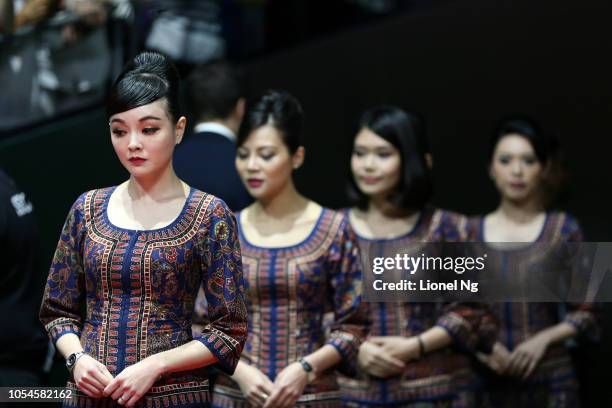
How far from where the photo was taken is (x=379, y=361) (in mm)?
3803

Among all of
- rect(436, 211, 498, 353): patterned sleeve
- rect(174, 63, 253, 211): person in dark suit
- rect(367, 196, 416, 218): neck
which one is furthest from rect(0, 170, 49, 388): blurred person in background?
rect(436, 211, 498, 353): patterned sleeve

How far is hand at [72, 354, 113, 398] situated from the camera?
2480 mm

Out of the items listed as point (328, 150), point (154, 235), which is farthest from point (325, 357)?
point (328, 150)

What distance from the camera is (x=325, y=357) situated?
10.7ft

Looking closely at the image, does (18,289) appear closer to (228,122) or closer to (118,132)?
(228,122)

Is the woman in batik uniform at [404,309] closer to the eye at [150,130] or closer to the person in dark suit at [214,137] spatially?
the person in dark suit at [214,137]

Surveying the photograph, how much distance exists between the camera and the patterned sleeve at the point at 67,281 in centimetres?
262

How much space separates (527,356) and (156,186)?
6.83 ft

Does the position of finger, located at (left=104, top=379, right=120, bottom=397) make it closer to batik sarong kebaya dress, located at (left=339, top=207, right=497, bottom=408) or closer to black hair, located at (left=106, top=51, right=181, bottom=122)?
black hair, located at (left=106, top=51, right=181, bottom=122)

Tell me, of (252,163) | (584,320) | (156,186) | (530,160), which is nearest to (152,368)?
(156,186)

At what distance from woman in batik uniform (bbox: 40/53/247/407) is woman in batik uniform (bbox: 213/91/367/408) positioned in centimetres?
70

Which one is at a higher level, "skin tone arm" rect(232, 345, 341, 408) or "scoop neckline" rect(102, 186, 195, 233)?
"scoop neckline" rect(102, 186, 195, 233)

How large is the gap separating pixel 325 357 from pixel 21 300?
3.49 feet

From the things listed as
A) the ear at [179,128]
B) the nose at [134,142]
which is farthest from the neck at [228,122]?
the nose at [134,142]
